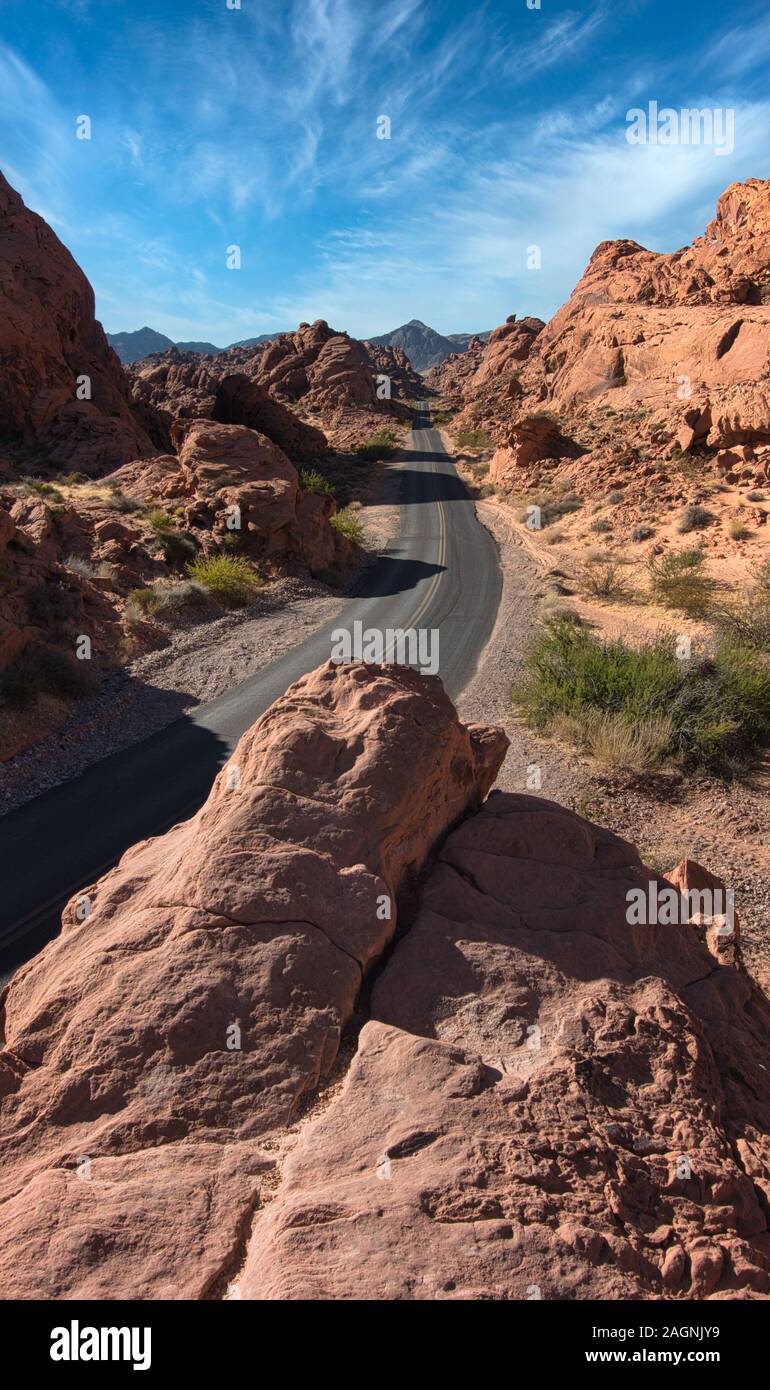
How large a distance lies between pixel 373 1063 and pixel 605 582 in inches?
839

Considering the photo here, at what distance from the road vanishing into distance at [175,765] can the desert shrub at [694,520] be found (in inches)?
260

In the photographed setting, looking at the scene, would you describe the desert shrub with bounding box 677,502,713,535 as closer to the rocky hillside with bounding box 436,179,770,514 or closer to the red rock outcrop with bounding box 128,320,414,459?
the rocky hillside with bounding box 436,179,770,514

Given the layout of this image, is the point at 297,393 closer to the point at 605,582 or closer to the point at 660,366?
the point at 660,366

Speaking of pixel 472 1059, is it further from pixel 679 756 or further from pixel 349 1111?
pixel 679 756

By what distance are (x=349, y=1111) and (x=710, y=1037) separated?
2387 millimetres

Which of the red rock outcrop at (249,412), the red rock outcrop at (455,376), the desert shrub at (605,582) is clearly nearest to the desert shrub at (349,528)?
the desert shrub at (605,582)

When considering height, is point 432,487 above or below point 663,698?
above

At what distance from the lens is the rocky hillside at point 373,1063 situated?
284 centimetres

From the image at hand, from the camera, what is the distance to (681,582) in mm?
20922

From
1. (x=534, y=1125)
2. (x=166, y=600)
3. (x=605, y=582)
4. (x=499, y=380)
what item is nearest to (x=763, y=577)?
(x=605, y=582)

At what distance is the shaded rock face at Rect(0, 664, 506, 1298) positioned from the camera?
2.93 m

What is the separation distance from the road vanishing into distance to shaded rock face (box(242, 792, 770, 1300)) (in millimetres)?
5665

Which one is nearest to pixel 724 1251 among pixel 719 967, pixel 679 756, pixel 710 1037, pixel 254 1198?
pixel 710 1037

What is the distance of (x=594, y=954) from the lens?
14.9 ft
